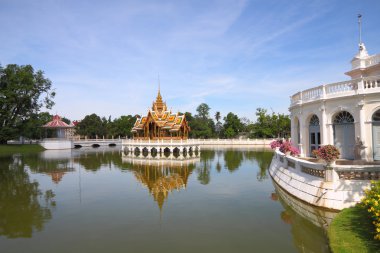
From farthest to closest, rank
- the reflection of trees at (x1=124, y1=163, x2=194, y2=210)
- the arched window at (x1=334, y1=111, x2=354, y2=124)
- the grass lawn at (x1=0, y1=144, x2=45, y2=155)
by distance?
1. the grass lawn at (x1=0, y1=144, x2=45, y2=155)
2. the reflection of trees at (x1=124, y1=163, x2=194, y2=210)
3. the arched window at (x1=334, y1=111, x2=354, y2=124)

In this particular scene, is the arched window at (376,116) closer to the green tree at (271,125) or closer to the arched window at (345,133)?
the arched window at (345,133)

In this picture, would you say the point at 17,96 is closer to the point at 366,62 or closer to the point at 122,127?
the point at 122,127

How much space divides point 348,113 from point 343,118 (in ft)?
1.22

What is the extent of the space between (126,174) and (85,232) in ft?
40.8

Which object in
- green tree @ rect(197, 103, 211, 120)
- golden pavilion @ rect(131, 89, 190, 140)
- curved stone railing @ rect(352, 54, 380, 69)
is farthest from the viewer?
green tree @ rect(197, 103, 211, 120)

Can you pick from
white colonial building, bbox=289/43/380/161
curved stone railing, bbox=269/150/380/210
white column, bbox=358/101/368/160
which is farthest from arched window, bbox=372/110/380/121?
curved stone railing, bbox=269/150/380/210

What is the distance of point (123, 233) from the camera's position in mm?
8906

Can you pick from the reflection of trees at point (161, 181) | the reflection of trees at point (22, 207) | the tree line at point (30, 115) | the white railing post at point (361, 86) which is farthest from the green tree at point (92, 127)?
the white railing post at point (361, 86)

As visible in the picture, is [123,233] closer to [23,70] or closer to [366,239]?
[366,239]

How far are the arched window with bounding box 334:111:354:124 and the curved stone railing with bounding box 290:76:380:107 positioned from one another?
1.04 m

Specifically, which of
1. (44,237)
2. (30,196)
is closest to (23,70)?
(30,196)

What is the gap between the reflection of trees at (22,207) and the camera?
9615 mm

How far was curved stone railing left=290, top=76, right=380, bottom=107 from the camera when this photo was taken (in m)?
12.9

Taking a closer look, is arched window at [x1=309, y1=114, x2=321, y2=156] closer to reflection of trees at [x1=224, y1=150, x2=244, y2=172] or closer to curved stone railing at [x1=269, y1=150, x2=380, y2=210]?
curved stone railing at [x1=269, y1=150, x2=380, y2=210]
